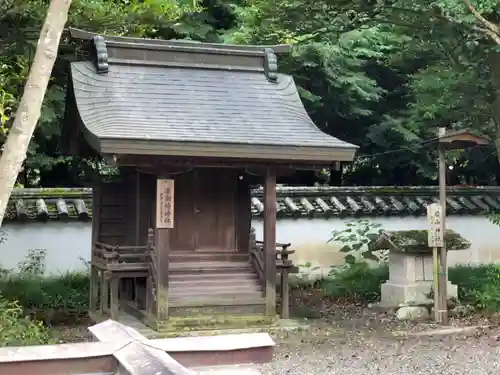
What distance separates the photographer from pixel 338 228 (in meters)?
15.7

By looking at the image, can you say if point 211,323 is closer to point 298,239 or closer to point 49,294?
point 49,294

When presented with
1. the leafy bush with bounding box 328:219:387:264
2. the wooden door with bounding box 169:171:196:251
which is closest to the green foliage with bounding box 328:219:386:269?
the leafy bush with bounding box 328:219:387:264

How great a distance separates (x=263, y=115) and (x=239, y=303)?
317cm

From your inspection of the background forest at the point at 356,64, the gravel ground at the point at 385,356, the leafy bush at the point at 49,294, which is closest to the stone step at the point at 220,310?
the gravel ground at the point at 385,356

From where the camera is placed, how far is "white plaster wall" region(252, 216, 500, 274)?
50.5 ft

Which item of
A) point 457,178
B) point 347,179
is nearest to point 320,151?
point 347,179

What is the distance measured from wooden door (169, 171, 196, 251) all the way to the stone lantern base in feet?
12.8

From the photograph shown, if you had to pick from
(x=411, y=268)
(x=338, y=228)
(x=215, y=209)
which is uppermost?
(x=215, y=209)

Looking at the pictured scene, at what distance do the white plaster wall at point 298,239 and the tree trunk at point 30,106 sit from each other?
776cm

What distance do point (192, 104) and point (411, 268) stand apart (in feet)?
16.4

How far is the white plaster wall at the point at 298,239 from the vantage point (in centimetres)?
1332

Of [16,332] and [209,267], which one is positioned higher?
[209,267]

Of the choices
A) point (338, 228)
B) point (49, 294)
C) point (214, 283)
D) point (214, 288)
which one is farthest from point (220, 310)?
point (338, 228)

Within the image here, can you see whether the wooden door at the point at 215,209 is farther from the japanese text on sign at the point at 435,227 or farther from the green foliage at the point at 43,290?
the japanese text on sign at the point at 435,227
